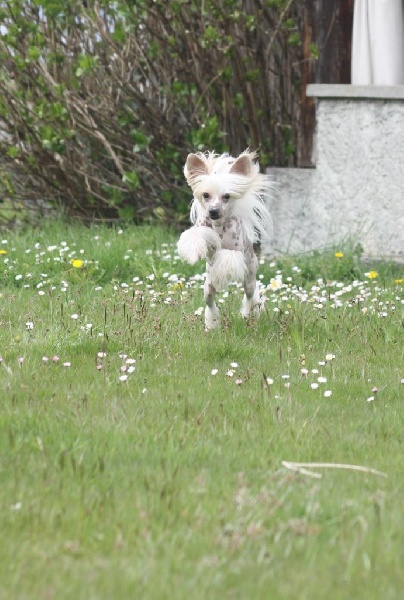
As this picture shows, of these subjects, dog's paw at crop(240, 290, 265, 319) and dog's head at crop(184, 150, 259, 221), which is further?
dog's paw at crop(240, 290, 265, 319)

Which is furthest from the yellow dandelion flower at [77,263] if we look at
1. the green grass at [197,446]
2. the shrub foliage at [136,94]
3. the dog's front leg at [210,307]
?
the dog's front leg at [210,307]

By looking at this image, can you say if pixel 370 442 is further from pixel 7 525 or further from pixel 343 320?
pixel 343 320

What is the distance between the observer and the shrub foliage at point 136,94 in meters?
9.98

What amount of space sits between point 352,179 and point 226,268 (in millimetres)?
3441

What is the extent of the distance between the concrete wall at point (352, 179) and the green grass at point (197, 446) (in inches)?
61.5

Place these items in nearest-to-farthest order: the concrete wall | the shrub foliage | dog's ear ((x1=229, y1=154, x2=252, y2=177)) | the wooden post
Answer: dog's ear ((x1=229, y1=154, x2=252, y2=177)), the concrete wall, the wooden post, the shrub foliage

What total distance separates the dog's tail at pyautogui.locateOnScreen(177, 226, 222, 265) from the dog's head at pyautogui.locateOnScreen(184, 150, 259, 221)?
0.32 ft

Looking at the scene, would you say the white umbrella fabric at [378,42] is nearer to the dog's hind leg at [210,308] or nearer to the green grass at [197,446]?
the green grass at [197,446]

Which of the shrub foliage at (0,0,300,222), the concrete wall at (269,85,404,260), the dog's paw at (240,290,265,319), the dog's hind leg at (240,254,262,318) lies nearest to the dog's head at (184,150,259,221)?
the dog's hind leg at (240,254,262,318)

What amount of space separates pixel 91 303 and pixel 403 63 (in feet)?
12.2

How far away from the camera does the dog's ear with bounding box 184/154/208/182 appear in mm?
6324

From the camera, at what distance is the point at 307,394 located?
16.6 feet

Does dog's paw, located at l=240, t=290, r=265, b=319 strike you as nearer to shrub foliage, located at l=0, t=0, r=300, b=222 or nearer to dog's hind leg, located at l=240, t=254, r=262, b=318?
dog's hind leg, located at l=240, t=254, r=262, b=318

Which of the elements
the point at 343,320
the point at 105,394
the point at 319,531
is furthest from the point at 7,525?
the point at 343,320
